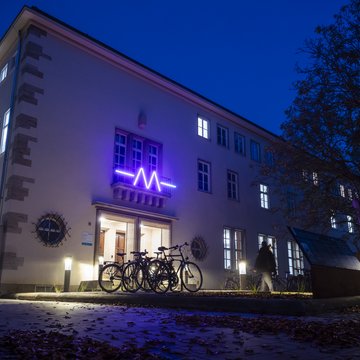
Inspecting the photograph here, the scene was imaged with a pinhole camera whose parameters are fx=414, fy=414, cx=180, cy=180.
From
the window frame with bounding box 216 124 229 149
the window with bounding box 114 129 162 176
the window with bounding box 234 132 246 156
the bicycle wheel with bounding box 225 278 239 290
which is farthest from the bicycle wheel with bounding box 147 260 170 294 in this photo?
the window with bounding box 234 132 246 156

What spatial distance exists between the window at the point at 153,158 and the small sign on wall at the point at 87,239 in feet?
15.1

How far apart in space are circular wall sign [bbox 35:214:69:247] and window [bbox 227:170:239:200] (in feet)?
36.1

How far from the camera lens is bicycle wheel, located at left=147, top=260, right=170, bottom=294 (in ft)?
37.6

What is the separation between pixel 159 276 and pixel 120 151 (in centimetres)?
775

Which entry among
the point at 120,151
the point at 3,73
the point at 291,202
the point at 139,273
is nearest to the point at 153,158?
the point at 120,151

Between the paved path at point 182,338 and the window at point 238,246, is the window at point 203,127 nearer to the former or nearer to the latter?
the window at point 238,246

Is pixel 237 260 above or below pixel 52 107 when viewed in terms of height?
below

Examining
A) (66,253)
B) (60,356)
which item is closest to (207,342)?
(60,356)

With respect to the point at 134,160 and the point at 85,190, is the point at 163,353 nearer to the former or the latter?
the point at 85,190

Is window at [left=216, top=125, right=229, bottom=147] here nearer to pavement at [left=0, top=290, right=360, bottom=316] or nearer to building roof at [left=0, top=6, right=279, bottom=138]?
building roof at [left=0, top=6, right=279, bottom=138]

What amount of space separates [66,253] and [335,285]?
981cm

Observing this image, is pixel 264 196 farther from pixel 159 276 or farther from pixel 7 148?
pixel 7 148

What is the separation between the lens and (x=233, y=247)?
22.5 meters

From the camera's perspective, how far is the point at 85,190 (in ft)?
52.5
